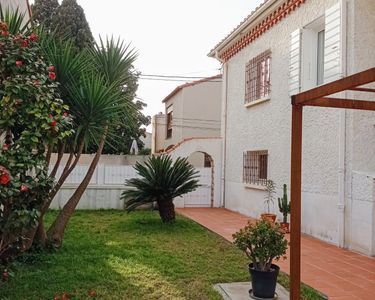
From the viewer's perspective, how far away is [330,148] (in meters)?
9.63

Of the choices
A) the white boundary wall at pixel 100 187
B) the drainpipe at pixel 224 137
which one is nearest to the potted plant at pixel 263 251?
the white boundary wall at pixel 100 187

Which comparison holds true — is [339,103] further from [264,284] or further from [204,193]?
[204,193]

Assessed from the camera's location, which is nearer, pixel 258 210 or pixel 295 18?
pixel 295 18

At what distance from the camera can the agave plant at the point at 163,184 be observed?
38.2 ft

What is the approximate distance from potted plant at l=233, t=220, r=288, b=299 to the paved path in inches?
39.6

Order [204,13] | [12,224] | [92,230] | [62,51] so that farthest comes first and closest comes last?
1. [204,13]
2. [92,230]
3. [62,51]
4. [12,224]

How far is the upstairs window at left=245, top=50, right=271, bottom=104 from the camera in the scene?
13281 millimetres

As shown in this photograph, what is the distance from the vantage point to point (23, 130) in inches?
A: 217

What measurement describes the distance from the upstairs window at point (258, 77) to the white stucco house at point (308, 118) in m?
0.03

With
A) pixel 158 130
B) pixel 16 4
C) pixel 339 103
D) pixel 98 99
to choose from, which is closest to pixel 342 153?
pixel 339 103

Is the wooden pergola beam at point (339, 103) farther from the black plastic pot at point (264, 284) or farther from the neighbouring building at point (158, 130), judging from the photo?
the neighbouring building at point (158, 130)

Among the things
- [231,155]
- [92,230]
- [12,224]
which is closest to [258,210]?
[231,155]

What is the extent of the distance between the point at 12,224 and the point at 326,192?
296 inches

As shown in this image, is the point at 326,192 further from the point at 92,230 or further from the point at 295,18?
the point at 92,230
